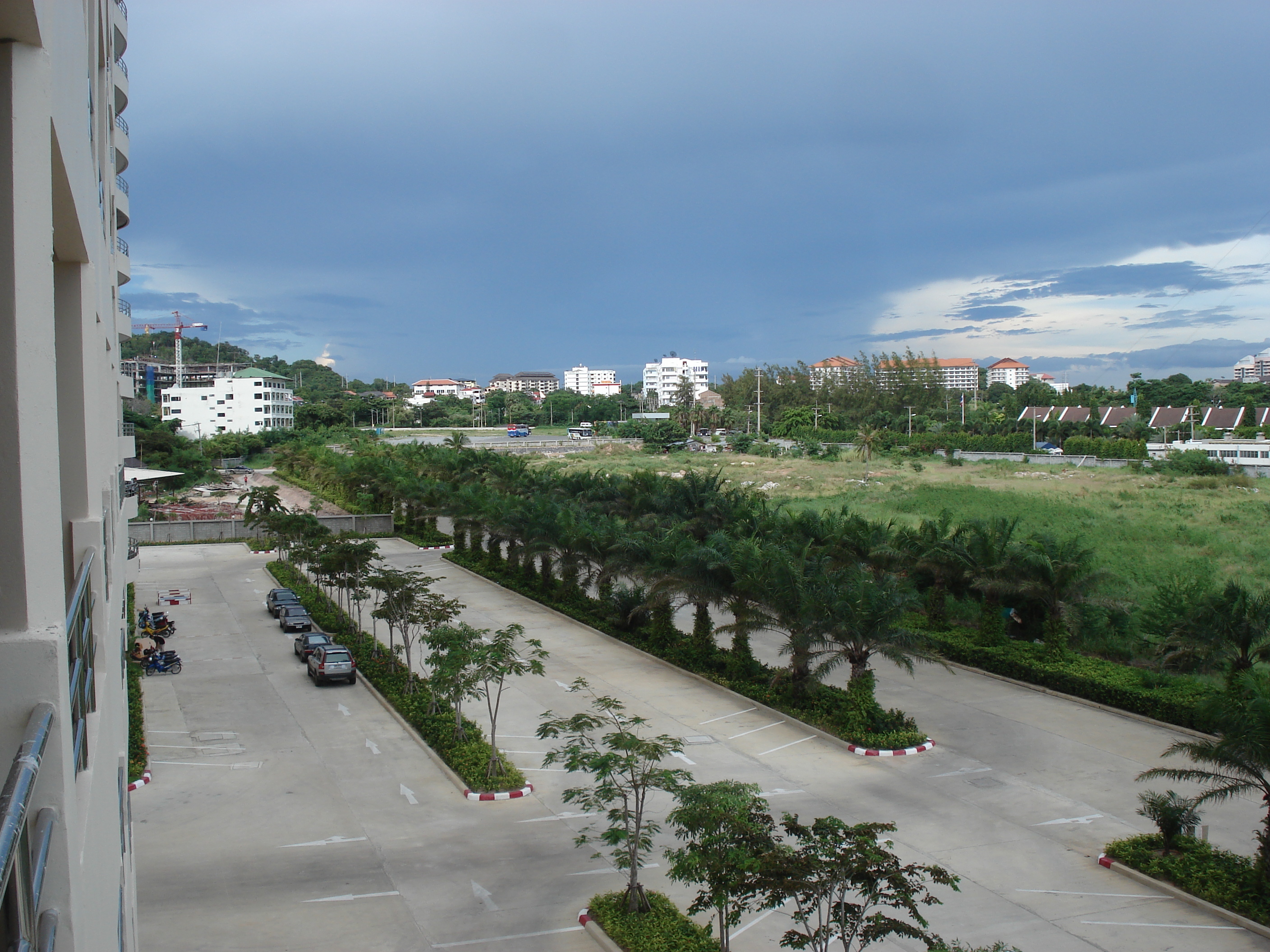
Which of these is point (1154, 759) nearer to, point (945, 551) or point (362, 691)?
point (945, 551)

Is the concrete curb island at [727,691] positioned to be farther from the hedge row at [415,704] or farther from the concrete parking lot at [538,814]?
the hedge row at [415,704]

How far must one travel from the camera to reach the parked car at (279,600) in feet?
105

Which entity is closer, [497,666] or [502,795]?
[502,795]

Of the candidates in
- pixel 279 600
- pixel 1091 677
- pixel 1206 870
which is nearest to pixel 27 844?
pixel 1206 870

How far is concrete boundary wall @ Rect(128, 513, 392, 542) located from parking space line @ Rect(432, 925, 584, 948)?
40.4 meters

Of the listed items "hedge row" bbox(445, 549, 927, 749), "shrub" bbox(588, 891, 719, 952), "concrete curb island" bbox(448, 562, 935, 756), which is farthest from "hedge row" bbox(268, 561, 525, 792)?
"hedge row" bbox(445, 549, 927, 749)

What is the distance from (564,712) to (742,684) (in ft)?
14.8

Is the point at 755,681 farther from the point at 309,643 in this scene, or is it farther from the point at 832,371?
the point at 832,371

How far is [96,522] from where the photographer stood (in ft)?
14.0

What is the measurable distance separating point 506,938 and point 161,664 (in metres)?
16.9

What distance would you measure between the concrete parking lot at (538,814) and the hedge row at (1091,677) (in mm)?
474

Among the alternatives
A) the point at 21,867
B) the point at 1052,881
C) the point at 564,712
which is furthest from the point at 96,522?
the point at 564,712

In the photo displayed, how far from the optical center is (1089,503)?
48.8m

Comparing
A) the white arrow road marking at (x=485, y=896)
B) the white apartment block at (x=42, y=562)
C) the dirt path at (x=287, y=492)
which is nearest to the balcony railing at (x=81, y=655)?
the white apartment block at (x=42, y=562)
